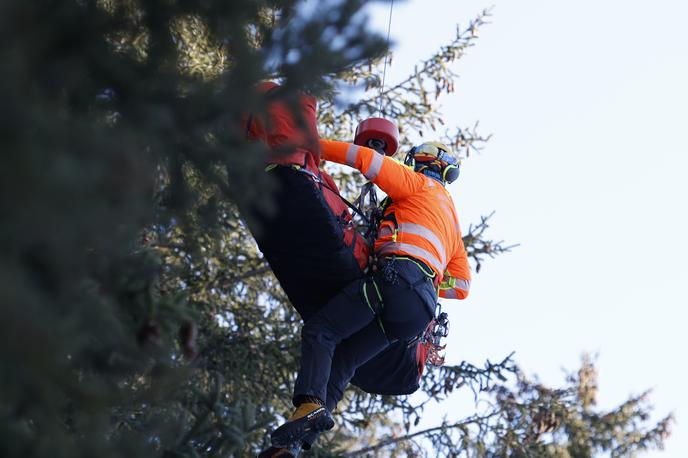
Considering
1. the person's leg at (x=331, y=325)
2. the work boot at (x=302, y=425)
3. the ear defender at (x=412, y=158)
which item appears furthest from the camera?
the ear defender at (x=412, y=158)

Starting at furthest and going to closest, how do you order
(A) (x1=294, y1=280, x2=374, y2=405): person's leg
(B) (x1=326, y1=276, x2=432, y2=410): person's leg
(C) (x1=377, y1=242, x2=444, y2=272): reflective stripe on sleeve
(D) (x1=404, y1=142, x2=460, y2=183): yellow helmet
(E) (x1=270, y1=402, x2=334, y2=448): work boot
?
(D) (x1=404, y1=142, x2=460, y2=183): yellow helmet → (C) (x1=377, y1=242, x2=444, y2=272): reflective stripe on sleeve → (B) (x1=326, y1=276, x2=432, y2=410): person's leg → (A) (x1=294, y1=280, x2=374, y2=405): person's leg → (E) (x1=270, y1=402, x2=334, y2=448): work boot

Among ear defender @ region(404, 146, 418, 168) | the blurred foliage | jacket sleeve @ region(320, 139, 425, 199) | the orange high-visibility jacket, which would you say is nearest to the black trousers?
the orange high-visibility jacket

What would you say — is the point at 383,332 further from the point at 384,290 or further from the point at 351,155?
the point at 351,155

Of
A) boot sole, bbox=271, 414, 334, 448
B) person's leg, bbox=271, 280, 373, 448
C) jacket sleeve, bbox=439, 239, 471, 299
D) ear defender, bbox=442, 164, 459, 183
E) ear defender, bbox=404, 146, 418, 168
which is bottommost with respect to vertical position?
boot sole, bbox=271, 414, 334, 448

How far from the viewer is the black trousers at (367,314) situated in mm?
6594

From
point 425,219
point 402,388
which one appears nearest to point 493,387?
point 402,388

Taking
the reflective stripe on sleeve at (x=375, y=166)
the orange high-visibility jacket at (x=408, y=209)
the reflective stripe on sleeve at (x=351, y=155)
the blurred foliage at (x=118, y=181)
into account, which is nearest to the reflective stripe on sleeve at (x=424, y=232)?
the orange high-visibility jacket at (x=408, y=209)

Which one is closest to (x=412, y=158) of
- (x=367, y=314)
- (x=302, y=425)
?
(x=367, y=314)

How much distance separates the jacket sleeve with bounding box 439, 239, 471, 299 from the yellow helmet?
2.01ft

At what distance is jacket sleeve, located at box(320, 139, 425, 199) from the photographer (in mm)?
6625

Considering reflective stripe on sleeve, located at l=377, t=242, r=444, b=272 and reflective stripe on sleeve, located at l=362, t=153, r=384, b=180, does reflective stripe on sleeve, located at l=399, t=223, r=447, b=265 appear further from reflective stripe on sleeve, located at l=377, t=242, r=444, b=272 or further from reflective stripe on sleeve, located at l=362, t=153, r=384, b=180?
reflective stripe on sleeve, located at l=362, t=153, r=384, b=180

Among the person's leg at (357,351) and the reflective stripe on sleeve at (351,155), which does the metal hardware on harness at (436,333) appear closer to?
the person's leg at (357,351)

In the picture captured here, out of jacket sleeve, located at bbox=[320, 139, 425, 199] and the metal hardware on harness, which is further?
the metal hardware on harness

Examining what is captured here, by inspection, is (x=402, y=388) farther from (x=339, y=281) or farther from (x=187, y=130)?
(x=187, y=130)
